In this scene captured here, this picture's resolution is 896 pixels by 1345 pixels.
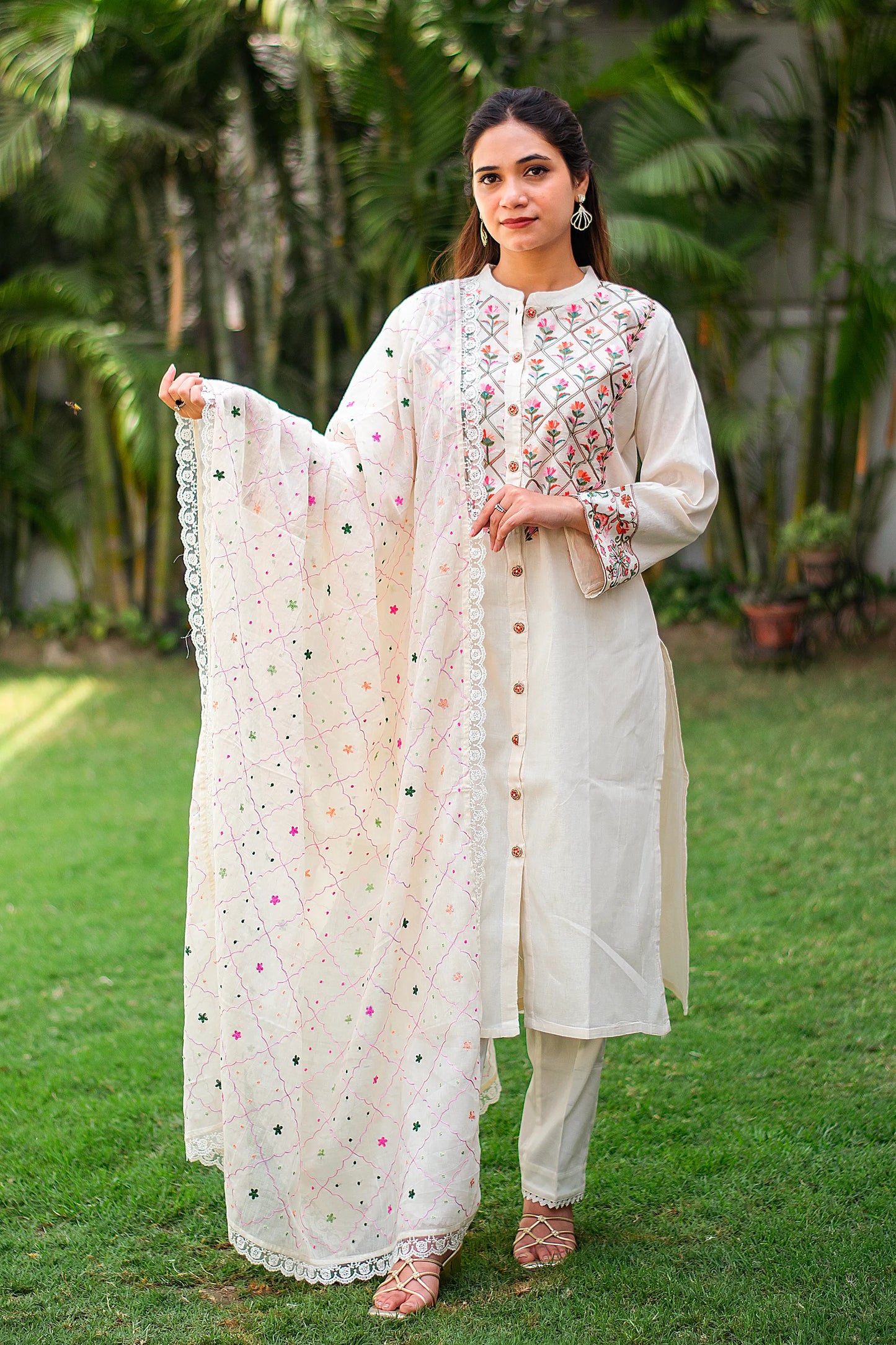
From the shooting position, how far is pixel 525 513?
1979 mm

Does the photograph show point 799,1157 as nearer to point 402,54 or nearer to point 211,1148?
point 211,1148

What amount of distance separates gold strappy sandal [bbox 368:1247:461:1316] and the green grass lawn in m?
0.03

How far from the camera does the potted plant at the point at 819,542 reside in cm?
672

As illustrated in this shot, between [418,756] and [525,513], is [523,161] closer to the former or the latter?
[525,513]

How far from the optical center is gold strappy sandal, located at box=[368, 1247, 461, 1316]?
2000 mm

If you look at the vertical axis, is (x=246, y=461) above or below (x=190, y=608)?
above

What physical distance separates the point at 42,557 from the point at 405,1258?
750 cm

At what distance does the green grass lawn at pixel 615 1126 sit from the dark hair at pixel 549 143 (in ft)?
5.25

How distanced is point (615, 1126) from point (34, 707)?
16.1 ft

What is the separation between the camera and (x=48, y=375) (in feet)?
28.2

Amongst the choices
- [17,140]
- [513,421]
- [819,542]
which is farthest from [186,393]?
[17,140]

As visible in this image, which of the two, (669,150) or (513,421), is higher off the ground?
(669,150)

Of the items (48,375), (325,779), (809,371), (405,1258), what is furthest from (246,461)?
(48,375)

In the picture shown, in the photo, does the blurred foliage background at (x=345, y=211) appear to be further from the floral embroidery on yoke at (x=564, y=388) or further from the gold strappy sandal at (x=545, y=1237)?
the gold strappy sandal at (x=545, y=1237)
